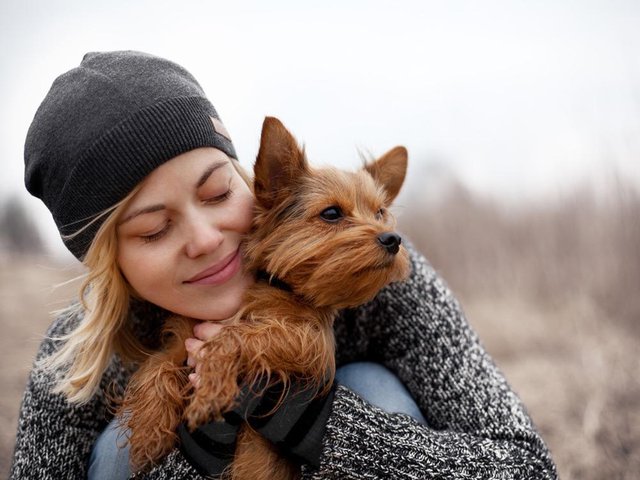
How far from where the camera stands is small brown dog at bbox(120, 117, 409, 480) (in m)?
2.13

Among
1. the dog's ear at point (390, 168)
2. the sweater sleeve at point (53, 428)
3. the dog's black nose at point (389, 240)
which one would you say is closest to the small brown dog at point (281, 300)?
the dog's black nose at point (389, 240)

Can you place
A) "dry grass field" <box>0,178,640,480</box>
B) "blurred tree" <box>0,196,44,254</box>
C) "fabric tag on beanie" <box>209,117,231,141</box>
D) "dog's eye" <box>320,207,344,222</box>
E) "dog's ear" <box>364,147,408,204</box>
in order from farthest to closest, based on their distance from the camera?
"blurred tree" <box>0,196,44,254</box>
"dry grass field" <box>0,178,640,480</box>
"dog's ear" <box>364,147,408,204</box>
"fabric tag on beanie" <box>209,117,231,141</box>
"dog's eye" <box>320,207,344,222</box>

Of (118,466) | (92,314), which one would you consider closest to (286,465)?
(118,466)

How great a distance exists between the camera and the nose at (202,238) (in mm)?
2262

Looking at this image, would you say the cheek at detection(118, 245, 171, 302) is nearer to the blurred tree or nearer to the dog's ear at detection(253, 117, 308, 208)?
the dog's ear at detection(253, 117, 308, 208)

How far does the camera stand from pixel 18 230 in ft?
24.6

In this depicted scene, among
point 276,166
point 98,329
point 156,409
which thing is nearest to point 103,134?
point 276,166

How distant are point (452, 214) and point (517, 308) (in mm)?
1176

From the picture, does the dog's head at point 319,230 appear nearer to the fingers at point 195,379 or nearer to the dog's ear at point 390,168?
the dog's ear at point 390,168

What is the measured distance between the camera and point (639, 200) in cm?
497

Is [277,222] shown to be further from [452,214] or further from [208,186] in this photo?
[452,214]

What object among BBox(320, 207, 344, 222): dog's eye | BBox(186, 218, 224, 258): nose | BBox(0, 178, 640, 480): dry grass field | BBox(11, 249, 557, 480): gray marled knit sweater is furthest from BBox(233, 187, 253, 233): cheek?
BBox(0, 178, 640, 480): dry grass field

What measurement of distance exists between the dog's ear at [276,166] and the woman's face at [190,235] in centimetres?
10

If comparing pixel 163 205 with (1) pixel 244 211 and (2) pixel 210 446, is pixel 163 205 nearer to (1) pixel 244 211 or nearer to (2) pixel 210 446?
(1) pixel 244 211
